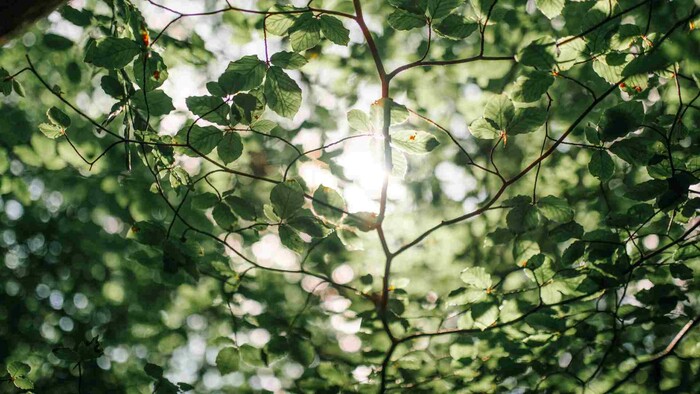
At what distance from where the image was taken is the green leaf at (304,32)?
1.08m

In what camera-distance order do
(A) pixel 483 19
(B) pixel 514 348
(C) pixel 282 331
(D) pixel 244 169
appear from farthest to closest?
1. (D) pixel 244 169
2. (C) pixel 282 331
3. (B) pixel 514 348
4. (A) pixel 483 19

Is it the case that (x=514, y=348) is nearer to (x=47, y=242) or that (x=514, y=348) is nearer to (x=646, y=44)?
(x=646, y=44)

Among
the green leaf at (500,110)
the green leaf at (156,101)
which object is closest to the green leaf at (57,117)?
the green leaf at (156,101)

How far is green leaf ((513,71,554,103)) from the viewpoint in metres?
1.05

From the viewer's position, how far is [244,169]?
2.52 m

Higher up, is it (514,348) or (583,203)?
(583,203)

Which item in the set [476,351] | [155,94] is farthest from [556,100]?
[155,94]

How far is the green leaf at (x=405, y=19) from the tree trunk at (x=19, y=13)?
70cm

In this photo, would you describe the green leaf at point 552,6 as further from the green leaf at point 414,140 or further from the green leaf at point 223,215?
the green leaf at point 223,215

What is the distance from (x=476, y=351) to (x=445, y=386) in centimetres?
40

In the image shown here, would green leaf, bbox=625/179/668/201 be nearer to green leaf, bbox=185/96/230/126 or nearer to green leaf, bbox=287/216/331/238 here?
green leaf, bbox=287/216/331/238

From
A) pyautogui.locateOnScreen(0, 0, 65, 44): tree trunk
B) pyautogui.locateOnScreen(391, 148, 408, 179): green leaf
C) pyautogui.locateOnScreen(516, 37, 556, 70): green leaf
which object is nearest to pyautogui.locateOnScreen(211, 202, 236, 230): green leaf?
pyautogui.locateOnScreen(391, 148, 408, 179): green leaf

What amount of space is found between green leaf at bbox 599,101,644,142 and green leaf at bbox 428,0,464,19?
44 centimetres

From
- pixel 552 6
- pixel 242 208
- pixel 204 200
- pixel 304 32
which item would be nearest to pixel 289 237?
pixel 242 208
